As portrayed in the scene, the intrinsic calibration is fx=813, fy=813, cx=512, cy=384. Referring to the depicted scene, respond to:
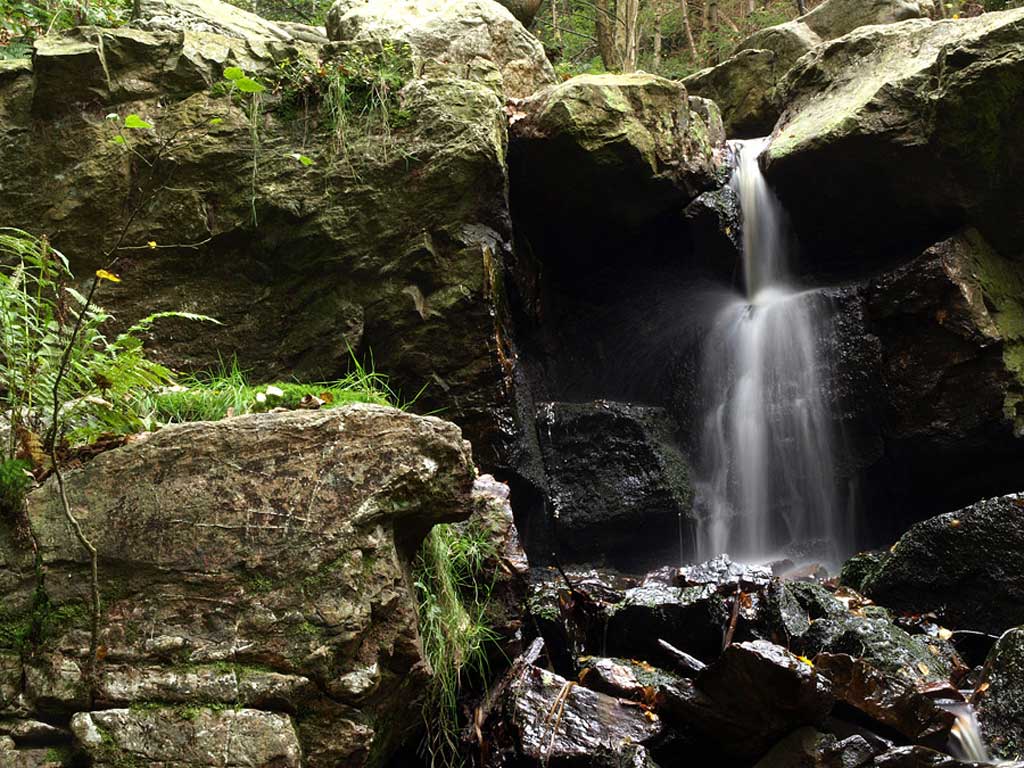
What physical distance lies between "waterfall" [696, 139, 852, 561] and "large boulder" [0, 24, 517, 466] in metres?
2.85

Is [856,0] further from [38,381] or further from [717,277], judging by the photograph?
[38,381]

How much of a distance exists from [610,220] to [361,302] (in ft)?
9.65

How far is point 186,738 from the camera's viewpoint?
2.34 meters

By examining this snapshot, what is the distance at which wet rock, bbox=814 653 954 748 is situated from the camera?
134 inches

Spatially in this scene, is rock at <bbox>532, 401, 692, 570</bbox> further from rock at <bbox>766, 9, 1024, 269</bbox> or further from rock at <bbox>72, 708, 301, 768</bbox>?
rock at <bbox>72, 708, 301, 768</bbox>

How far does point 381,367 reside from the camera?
6.00m

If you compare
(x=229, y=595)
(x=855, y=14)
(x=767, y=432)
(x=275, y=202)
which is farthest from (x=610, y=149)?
(x=855, y=14)

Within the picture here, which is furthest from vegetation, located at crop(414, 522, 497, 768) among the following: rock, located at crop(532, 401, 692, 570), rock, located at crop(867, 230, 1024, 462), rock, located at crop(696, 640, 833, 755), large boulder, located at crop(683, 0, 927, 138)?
large boulder, located at crop(683, 0, 927, 138)

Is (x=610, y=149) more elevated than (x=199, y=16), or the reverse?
(x=199, y=16)

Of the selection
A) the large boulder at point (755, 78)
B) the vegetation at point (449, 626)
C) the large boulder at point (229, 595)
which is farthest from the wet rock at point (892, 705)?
the large boulder at point (755, 78)

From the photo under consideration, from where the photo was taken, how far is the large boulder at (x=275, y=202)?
5465mm

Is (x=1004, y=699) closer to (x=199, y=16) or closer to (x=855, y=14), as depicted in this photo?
(x=199, y=16)

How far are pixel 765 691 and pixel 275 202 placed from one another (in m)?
4.40

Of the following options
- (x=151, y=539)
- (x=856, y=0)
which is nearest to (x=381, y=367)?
(x=151, y=539)
